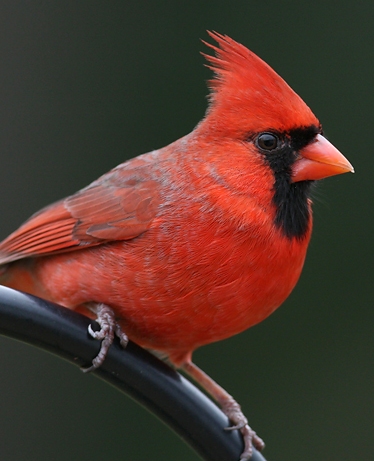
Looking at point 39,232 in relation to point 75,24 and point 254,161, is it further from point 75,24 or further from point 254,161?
point 75,24

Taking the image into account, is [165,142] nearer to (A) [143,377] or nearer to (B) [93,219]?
(B) [93,219]

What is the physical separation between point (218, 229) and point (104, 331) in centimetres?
48

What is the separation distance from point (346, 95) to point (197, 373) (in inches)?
85.7

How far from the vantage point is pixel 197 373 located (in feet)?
11.2

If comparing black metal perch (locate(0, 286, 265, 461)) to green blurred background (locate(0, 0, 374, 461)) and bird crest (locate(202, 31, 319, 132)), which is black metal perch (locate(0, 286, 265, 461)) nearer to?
bird crest (locate(202, 31, 319, 132))

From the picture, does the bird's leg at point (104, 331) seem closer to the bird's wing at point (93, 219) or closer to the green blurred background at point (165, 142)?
the bird's wing at point (93, 219)

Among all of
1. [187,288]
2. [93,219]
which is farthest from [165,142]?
[187,288]

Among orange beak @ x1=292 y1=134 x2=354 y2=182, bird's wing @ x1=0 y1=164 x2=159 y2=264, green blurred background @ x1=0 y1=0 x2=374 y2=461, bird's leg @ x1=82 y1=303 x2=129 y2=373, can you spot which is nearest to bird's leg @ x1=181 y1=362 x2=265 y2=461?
bird's leg @ x1=82 y1=303 x2=129 y2=373

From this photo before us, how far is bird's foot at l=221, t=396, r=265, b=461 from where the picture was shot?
2.70 meters

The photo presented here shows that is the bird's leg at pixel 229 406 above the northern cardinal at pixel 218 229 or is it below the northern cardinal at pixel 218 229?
below

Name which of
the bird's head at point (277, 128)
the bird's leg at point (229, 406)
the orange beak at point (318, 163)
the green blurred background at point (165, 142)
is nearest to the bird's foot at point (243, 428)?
the bird's leg at point (229, 406)

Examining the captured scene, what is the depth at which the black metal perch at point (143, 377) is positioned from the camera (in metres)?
2.32

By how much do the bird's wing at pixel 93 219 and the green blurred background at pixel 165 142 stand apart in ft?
6.03

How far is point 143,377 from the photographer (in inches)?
98.0
